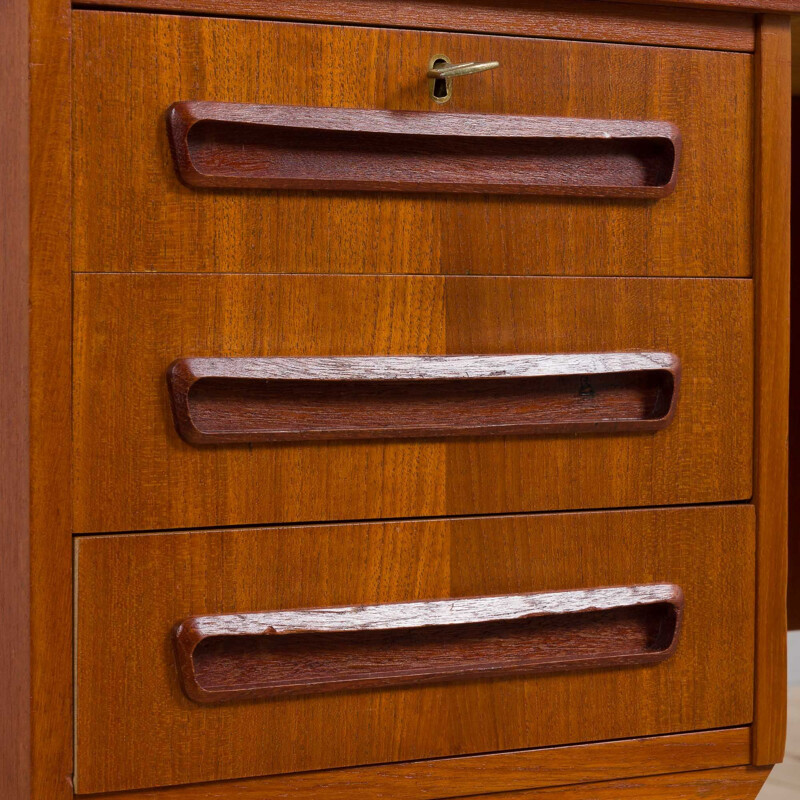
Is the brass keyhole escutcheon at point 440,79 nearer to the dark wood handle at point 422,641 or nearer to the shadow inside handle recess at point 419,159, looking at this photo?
the shadow inside handle recess at point 419,159

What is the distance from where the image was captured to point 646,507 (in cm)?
71

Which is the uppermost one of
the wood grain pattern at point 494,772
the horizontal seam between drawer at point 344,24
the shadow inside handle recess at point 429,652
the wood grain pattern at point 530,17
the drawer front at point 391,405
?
the wood grain pattern at point 530,17

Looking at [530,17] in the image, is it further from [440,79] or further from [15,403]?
[15,403]

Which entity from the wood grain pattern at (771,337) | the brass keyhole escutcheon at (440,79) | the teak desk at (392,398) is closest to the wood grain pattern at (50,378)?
the teak desk at (392,398)

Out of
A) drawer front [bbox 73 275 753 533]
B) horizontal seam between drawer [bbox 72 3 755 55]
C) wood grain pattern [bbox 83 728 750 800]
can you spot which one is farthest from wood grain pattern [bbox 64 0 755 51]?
wood grain pattern [bbox 83 728 750 800]

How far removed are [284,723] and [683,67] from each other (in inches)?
19.6

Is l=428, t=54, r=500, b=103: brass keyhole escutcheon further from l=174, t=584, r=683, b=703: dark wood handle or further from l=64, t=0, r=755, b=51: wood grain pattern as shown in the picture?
l=174, t=584, r=683, b=703: dark wood handle

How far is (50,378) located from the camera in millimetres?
596

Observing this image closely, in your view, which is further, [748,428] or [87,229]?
[748,428]

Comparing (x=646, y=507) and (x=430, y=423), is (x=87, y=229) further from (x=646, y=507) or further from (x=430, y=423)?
(x=646, y=507)

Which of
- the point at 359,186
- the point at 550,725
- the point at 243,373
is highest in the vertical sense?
the point at 359,186

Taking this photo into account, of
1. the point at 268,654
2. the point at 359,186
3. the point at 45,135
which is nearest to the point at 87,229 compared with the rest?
the point at 45,135

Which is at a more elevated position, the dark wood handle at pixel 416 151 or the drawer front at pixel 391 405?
the dark wood handle at pixel 416 151

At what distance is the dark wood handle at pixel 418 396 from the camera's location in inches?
24.6
